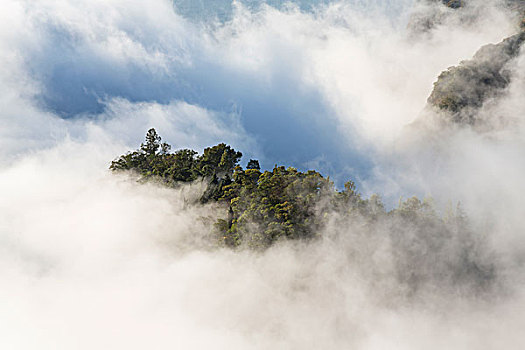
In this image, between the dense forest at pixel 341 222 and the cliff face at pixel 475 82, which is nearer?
the dense forest at pixel 341 222

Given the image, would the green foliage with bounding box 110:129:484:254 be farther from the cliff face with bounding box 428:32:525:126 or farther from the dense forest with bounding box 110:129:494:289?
the cliff face with bounding box 428:32:525:126

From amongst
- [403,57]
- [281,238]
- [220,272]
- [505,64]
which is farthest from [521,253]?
[403,57]

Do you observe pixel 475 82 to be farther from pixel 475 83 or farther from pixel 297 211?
pixel 297 211

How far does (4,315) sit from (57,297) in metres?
2.65

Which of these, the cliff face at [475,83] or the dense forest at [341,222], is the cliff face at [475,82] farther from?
the dense forest at [341,222]

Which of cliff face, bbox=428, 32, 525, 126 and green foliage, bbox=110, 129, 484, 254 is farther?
cliff face, bbox=428, 32, 525, 126

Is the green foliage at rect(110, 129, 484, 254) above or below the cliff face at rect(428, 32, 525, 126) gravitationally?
below

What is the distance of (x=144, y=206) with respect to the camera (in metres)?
31.3

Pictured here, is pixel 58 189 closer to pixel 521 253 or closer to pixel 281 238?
pixel 281 238

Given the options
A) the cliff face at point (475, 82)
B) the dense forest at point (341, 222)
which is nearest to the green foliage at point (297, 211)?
the dense forest at point (341, 222)

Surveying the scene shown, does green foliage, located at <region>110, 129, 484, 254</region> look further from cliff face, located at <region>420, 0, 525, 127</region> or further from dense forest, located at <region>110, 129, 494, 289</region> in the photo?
cliff face, located at <region>420, 0, 525, 127</region>

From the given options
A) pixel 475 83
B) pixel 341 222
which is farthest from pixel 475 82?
pixel 341 222

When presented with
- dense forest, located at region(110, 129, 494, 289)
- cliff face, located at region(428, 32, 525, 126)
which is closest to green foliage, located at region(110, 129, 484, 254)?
dense forest, located at region(110, 129, 494, 289)

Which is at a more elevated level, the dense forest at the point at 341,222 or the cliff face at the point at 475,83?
the cliff face at the point at 475,83
